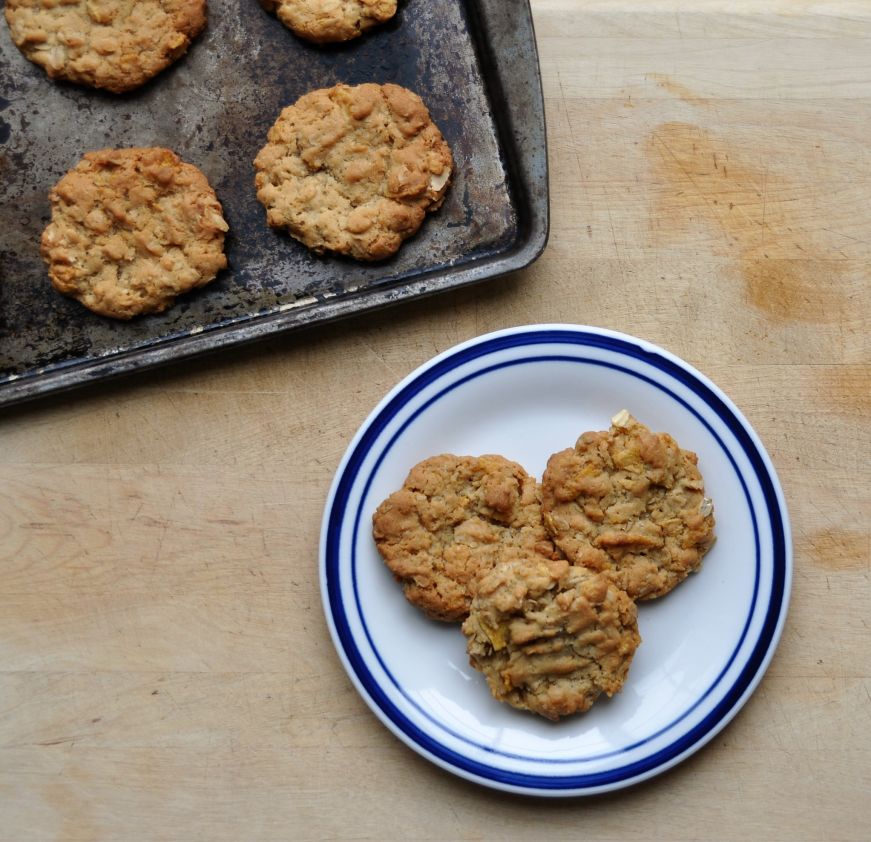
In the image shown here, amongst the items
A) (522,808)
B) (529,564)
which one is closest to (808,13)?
(529,564)

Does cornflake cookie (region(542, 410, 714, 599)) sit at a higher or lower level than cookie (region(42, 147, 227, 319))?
lower

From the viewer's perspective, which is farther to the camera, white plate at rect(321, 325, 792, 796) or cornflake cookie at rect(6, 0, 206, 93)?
cornflake cookie at rect(6, 0, 206, 93)

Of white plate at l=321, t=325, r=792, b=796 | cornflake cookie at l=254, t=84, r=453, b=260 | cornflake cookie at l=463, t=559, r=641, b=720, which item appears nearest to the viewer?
cornflake cookie at l=463, t=559, r=641, b=720

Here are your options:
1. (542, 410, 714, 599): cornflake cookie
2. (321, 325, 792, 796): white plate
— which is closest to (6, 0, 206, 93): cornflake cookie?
(321, 325, 792, 796): white plate

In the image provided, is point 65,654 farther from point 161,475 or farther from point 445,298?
point 445,298

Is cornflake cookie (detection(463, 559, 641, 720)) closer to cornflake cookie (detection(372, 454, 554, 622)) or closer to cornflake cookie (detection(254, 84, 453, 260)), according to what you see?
cornflake cookie (detection(372, 454, 554, 622))

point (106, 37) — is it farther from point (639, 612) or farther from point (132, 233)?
point (639, 612)
